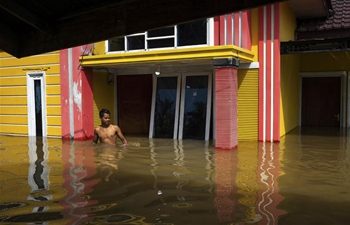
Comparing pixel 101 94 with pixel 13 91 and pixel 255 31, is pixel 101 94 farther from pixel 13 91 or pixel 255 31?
pixel 255 31

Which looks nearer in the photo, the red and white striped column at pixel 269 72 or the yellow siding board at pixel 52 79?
the red and white striped column at pixel 269 72

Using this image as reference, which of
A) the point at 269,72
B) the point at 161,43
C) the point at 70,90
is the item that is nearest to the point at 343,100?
the point at 269,72

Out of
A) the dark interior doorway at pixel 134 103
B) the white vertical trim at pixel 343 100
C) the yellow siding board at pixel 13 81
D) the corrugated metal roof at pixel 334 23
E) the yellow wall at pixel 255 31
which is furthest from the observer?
the white vertical trim at pixel 343 100

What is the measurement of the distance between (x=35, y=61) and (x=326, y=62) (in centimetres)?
1106

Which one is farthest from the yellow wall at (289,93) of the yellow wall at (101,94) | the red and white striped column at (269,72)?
the yellow wall at (101,94)

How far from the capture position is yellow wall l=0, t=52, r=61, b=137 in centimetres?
1250

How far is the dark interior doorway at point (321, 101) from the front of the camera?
15.0m

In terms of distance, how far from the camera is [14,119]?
13.6 metres

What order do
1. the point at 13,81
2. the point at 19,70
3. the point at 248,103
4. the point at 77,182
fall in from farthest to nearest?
the point at 13,81 < the point at 19,70 < the point at 248,103 < the point at 77,182

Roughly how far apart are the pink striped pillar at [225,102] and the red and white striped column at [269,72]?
1.60 m

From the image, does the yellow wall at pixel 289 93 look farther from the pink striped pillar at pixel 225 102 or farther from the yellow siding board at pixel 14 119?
the yellow siding board at pixel 14 119

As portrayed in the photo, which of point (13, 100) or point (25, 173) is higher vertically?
point (13, 100)

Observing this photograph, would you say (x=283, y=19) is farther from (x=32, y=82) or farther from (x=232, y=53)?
(x=32, y=82)

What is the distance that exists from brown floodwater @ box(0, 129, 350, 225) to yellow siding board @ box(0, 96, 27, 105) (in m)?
3.44
